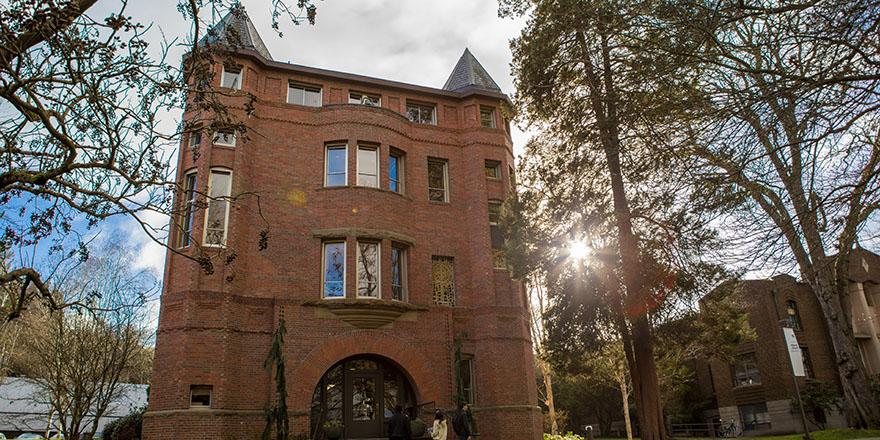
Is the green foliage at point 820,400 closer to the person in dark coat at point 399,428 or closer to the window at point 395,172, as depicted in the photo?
the window at point 395,172

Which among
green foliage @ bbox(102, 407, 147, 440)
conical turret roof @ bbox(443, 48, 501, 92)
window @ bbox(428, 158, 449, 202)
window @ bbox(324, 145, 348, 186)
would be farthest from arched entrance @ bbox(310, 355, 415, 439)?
conical turret roof @ bbox(443, 48, 501, 92)

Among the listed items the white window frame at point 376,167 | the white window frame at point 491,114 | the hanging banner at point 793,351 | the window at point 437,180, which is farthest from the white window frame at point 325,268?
the hanging banner at point 793,351

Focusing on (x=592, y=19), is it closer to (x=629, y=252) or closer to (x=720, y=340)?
(x=629, y=252)

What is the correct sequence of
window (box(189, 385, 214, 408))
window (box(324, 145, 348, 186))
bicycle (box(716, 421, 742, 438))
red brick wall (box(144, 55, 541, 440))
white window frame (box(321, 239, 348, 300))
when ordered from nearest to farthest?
window (box(189, 385, 214, 408)) → red brick wall (box(144, 55, 541, 440)) → white window frame (box(321, 239, 348, 300)) → window (box(324, 145, 348, 186)) → bicycle (box(716, 421, 742, 438))

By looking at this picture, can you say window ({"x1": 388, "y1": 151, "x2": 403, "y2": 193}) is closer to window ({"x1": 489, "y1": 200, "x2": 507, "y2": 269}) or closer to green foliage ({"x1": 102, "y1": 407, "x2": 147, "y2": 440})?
window ({"x1": 489, "y1": 200, "x2": 507, "y2": 269})

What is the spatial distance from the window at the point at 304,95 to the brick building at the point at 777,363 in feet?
85.2

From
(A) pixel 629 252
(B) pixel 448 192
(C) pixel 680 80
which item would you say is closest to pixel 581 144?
(A) pixel 629 252

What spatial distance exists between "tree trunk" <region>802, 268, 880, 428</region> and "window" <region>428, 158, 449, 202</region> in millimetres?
11781

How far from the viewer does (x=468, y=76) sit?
79.1 ft

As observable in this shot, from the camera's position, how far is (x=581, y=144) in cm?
1429

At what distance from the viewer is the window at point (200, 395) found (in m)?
16.1

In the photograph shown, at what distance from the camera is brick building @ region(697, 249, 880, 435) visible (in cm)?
3300

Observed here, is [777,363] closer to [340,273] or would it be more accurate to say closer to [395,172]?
[395,172]

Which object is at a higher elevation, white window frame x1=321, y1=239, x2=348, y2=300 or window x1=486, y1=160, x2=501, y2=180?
window x1=486, y1=160, x2=501, y2=180
